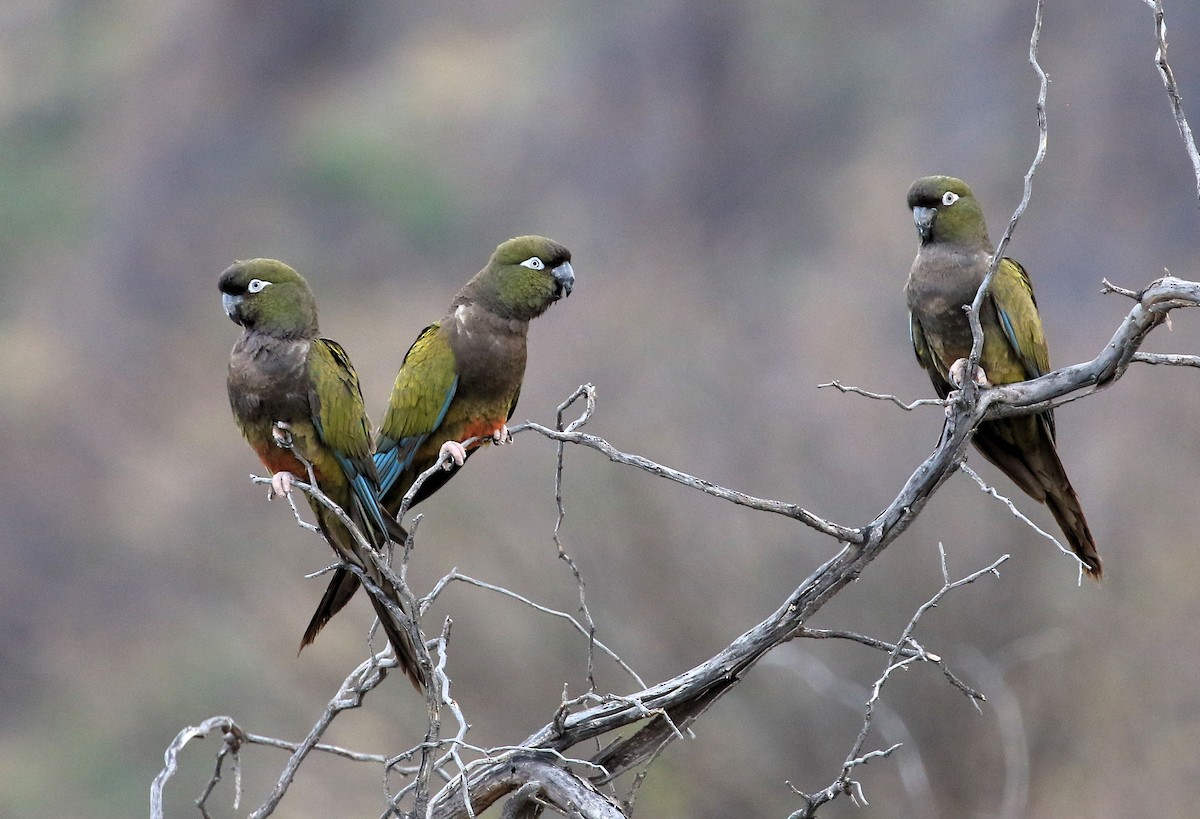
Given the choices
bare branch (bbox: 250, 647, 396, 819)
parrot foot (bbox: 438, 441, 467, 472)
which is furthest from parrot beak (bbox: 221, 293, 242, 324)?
bare branch (bbox: 250, 647, 396, 819)

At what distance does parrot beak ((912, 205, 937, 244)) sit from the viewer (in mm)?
4305

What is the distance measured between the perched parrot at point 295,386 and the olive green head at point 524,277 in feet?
2.08

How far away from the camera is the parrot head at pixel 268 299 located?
3.99 m

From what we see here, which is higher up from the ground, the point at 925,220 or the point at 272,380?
the point at 272,380

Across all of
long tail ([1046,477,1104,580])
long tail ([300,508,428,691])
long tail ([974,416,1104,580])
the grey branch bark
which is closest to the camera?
the grey branch bark

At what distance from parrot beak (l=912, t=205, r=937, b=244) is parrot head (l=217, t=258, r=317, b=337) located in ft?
6.12

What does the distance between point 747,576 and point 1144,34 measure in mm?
14985

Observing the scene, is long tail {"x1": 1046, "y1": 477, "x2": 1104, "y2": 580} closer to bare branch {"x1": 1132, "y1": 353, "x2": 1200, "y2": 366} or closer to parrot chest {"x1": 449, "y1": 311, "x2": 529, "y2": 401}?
bare branch {"x1": 1132, "y1": 353, "x2": 1200, "y2": 366}

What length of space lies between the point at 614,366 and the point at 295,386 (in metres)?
8.40

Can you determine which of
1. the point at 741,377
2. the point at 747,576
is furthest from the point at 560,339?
the point at 747,576

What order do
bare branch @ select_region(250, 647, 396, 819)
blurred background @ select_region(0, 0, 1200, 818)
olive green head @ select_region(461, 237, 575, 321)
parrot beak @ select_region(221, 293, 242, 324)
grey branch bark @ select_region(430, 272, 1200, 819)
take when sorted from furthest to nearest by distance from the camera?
blurred background @ select_region(0, 0, 1200, 818)
olive green head @ select_region(461, 237, 575, 321)
parrot beak @ select_region(221, 293, 242, 324)
bare branch @ select_region(250, 647, 396, 819)
grey branch bark @ select_region(430, 272, 1200, 819)

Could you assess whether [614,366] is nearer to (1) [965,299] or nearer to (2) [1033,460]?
(1) [965,299]

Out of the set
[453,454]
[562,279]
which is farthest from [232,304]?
[562,279]

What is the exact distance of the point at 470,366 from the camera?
14.9ft
